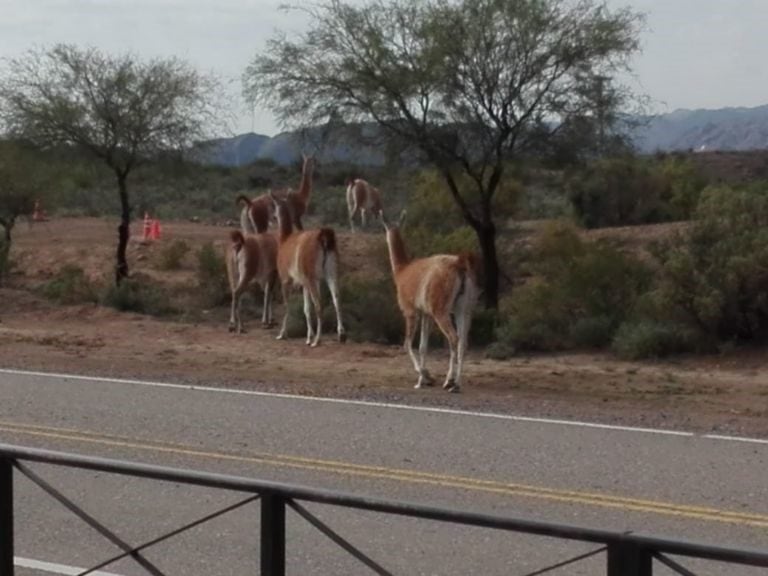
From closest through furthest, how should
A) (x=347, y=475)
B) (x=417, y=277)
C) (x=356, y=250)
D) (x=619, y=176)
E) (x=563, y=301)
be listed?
(x=347, y=475) < (x=417, y=277) < (x=563, y=301) < (x=356, y=250) < (x=619, y=176)

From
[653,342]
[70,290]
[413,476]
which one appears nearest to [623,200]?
[70,290]

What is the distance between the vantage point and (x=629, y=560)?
4598 millimetres

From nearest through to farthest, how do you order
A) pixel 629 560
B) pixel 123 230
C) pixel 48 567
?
pixel 629 560
pixel 48 567
pixel 123 230

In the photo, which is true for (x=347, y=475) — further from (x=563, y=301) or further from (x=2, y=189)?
(x=2, y=189)

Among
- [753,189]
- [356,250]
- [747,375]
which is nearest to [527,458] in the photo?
[747,375]

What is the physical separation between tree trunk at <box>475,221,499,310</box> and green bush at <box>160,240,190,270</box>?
10050mm

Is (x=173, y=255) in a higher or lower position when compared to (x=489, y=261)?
lower

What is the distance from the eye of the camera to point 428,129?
25.1 metres

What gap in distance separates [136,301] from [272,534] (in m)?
23.1

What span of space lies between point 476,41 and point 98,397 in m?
10.5

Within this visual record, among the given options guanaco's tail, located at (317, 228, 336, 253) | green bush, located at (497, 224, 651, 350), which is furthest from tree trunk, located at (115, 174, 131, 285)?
green bush, located at (497, 224, 651, 350)

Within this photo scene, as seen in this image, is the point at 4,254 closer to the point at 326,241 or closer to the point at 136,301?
the point at 136,301

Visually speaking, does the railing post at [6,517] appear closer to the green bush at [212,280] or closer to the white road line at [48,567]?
the white road line at [48,567]

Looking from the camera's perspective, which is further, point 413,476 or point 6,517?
point 413,476
